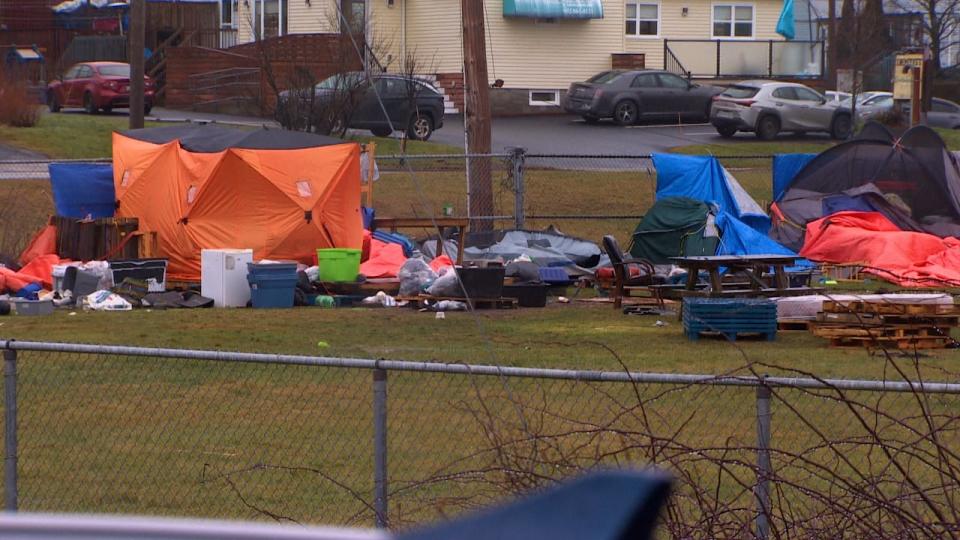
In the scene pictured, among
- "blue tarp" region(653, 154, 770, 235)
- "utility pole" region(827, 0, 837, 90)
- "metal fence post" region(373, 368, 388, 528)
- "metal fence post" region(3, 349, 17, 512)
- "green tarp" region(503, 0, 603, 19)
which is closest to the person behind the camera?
"metal fence post" region(373, 368, 388, 528)

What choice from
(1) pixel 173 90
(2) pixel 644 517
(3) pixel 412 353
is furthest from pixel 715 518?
(1) pixel 173 90

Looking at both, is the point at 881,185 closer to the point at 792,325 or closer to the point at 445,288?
the point at 792,325

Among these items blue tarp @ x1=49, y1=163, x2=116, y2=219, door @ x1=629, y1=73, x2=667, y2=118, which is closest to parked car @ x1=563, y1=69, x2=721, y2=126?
door @ x1=629, y1=73, x2=667, y2=118

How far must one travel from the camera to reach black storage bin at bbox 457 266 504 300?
645 inches

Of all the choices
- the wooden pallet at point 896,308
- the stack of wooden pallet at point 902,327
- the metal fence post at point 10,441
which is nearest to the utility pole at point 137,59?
the wooden pallet at point 896,308

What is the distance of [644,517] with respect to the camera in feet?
5.70

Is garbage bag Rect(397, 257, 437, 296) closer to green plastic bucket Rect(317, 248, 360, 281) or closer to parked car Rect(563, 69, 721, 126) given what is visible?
green plastic bucket Rect(317, 248, 360, 281)

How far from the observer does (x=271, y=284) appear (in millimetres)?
16719

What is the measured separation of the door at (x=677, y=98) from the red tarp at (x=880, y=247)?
746 inches

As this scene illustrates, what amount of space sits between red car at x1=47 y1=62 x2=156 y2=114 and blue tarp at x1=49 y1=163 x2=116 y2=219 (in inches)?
773

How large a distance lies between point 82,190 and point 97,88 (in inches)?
822

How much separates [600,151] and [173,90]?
17238 millimetres

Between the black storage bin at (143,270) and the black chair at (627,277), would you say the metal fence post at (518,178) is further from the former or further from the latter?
the black storage bin at (143,270)

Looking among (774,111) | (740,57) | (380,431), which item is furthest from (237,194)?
(740,57)
